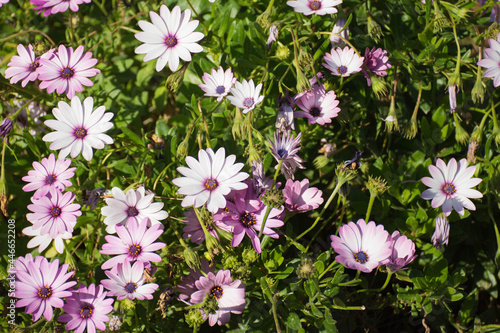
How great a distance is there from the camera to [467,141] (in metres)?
1.47

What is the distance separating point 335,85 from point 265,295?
0.73m

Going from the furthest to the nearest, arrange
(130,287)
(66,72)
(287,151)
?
(66,72)
(287,151)
(130,287)

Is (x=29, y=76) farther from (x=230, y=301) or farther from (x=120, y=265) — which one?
(x=230, y=301)

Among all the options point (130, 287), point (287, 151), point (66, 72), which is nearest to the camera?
point (130, 287)

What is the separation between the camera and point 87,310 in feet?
4.06

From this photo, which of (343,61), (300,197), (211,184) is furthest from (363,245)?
(343,61)

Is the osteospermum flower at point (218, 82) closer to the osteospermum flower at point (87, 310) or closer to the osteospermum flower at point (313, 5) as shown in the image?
the osteospermum flower at point (313, 5)

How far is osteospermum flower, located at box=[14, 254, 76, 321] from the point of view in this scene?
1.20 m

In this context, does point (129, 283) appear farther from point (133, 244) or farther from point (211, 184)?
point (211, 184)

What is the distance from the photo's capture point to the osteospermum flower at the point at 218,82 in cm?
138

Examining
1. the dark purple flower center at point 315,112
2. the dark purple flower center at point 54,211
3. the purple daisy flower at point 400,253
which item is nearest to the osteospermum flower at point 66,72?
the dark purple flower center at point 54,211

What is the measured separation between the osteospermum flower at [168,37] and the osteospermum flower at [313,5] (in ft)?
0.97

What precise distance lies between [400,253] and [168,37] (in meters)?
0.91

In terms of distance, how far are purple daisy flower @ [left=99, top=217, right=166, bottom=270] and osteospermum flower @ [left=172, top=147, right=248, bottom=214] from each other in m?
0.13
